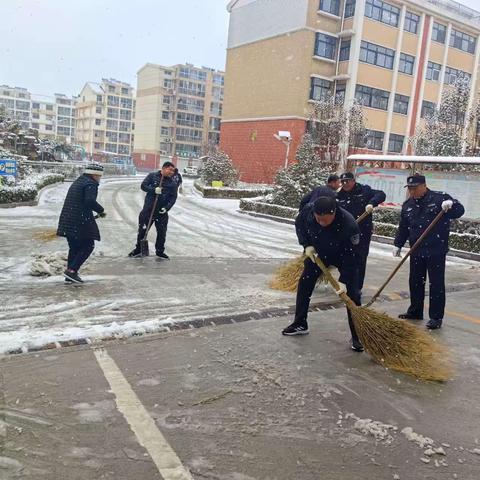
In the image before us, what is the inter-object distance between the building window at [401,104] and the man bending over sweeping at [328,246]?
34.3 meters

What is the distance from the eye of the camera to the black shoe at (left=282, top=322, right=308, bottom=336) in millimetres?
4646

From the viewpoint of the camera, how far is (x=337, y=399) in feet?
11.1

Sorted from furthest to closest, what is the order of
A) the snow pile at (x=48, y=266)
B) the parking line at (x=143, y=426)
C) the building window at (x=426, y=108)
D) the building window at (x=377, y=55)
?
1. the building window at (x=426, y=108)
2. the building window at (x=377, y=55)
3. the snow pile at (x=48, y=266)
4. the parking line at (x=143, y=426)

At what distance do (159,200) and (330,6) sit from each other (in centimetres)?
3054

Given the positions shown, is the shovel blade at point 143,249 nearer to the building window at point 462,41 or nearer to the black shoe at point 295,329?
the black shoe at point 295,329

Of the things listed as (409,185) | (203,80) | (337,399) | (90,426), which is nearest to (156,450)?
(90,426)

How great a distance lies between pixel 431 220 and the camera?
207 inches

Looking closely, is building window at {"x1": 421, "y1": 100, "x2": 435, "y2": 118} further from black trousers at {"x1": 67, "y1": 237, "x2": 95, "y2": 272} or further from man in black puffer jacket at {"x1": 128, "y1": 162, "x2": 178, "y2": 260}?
black trousers at {"x1": 67, "y1": 237, "x2": 95, "y2": 272}

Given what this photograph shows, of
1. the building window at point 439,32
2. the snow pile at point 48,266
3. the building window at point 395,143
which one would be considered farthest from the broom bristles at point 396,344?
the building window at point 439,32

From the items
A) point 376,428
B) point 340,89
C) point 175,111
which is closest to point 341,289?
point 376,428

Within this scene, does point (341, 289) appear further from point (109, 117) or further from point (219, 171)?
point (109, 117)

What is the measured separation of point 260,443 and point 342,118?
27175 millimetres

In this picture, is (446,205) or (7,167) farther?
(7,167)

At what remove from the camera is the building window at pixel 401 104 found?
1409 inches
